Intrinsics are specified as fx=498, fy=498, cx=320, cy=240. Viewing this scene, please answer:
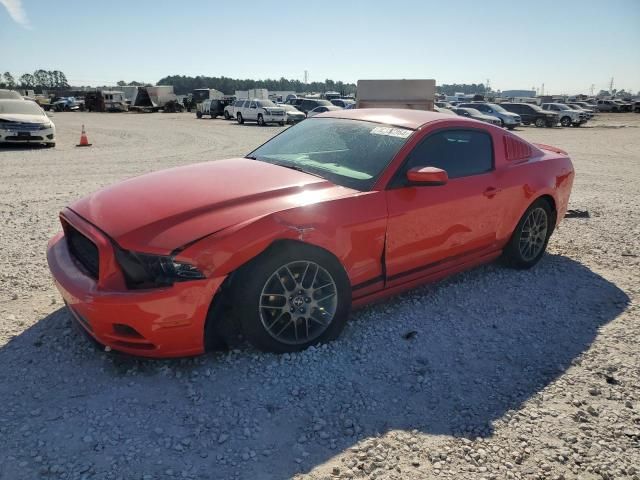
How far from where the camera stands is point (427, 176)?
3.44 metres

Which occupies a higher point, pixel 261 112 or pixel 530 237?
pixel 261 112

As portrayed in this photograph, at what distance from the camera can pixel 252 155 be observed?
4.44 m

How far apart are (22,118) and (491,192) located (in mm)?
14197

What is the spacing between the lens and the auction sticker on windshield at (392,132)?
3.81 m

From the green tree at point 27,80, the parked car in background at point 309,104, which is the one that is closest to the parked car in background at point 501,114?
the parked car in background at point 309,104

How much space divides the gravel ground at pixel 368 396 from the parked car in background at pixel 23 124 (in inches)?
441

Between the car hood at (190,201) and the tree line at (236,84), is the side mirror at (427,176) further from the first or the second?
the tree line at (236,84)

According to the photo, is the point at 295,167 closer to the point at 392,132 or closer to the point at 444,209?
the point at 392,132

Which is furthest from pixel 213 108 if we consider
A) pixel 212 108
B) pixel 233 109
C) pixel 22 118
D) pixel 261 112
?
pixel 22 118

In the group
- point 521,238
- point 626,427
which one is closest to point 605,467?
point 626,427

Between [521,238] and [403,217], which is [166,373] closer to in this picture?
[403,217]

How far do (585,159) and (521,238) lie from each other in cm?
1114

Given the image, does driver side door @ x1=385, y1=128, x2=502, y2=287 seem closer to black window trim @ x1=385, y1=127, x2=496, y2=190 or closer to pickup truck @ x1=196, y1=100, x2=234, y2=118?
black window trim @ x1=385, y1=127, x2=496, y2=190

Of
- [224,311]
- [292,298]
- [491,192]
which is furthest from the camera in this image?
[491,192]
